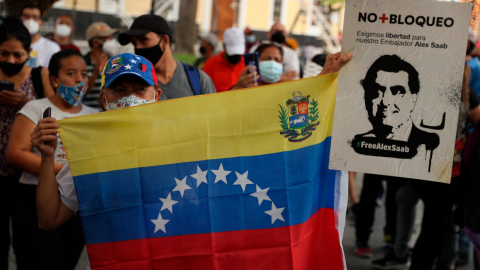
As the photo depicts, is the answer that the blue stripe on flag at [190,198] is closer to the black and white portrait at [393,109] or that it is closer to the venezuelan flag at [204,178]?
the venezuelan flag at [204,178]

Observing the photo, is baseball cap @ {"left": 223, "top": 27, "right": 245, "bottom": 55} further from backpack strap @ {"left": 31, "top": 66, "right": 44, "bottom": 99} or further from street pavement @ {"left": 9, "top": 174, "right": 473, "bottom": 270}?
street pavement @ {"left": 9, "top": 174, "right": 473, "bottom": 270}

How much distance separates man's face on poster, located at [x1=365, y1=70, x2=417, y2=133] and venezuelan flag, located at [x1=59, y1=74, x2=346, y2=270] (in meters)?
0.24

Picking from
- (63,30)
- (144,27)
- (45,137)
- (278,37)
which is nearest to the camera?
(45,137)

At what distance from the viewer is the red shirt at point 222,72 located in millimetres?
5852

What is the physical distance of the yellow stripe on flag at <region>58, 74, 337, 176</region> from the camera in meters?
2.51

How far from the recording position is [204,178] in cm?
254

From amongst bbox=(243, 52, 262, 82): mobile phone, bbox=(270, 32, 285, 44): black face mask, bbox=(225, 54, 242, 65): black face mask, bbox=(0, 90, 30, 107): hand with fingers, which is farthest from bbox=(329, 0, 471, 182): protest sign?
bbox=(270, 32, 285, 44): black face mask

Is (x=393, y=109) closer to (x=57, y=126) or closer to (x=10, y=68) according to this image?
(x=57, y=126)

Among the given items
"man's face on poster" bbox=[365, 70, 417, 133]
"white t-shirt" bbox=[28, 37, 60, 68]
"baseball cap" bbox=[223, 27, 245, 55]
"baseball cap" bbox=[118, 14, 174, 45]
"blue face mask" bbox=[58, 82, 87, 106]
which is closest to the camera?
"man's face on poster" bbox=[365, 70, 417, 133]

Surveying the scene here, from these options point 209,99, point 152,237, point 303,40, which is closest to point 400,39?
point 209,99

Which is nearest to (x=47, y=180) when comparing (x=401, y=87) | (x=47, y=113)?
(x=47, y=113)

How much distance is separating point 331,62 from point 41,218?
5.52 feet

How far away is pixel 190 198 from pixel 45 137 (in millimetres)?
756

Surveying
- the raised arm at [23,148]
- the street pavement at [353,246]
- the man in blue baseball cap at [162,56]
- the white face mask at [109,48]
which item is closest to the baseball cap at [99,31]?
the white face mask at [109,48]
